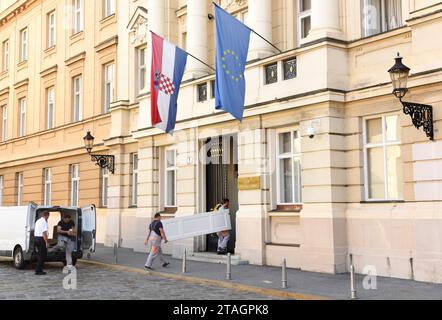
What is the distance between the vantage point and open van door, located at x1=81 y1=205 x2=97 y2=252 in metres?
18.6

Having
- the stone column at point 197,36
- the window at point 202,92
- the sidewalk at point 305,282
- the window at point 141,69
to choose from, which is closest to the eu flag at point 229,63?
the window at point 202,92

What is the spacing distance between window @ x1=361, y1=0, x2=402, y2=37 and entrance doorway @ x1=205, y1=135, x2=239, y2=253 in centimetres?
602

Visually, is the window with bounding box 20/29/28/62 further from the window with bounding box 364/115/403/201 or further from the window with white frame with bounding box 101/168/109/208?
the window with bounding box 364/115/403/201

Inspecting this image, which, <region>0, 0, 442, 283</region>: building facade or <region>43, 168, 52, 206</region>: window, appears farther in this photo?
<region>43, 168, 52, 206</region>: window

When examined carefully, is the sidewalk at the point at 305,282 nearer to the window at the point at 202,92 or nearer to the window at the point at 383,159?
the window at the point at 383,159

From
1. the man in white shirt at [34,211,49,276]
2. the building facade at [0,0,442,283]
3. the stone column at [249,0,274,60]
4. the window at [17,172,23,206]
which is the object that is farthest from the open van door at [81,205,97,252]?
the window at [17,172,23,206]

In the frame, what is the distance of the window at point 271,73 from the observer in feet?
55.3

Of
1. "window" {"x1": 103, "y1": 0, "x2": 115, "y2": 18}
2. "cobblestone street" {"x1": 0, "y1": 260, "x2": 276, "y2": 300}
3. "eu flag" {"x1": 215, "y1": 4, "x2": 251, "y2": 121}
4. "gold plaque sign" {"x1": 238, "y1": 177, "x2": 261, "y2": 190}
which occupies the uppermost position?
"window" {"x1": 103, "y1": 0, "x2": 115, "y2": 18}

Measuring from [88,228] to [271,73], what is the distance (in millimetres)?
7682

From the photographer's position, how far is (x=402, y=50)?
14.2 meters

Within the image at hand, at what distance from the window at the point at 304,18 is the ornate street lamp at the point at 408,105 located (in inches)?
182

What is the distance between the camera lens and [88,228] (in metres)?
18.8

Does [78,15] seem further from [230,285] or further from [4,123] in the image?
[230,285]
